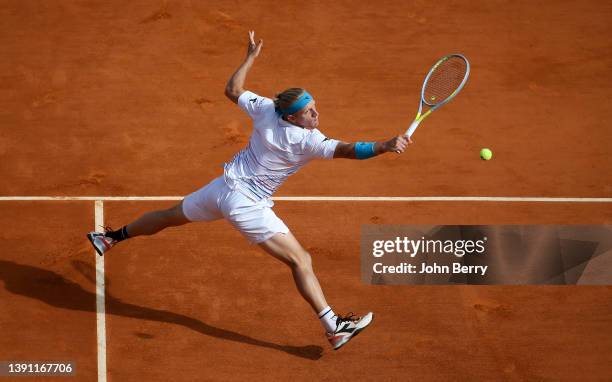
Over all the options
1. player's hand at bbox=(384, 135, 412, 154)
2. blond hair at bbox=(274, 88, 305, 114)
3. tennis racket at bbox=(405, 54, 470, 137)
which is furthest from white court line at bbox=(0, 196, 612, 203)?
player's hand at bbox=(384, 135, 412, 154)

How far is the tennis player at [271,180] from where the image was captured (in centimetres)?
668

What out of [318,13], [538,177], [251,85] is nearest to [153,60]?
[251,85]

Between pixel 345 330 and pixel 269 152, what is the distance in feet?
5.37

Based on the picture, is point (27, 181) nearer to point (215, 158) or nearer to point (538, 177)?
point (215, 158)

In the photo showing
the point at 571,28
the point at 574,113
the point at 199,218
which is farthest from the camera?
the point at 571,28

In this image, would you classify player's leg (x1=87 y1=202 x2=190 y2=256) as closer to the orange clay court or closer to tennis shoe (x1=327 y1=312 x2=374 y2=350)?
the orange clay court

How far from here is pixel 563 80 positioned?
32.6ft

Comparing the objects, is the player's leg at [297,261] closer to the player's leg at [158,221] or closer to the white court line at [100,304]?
the player's leg at [158,221]

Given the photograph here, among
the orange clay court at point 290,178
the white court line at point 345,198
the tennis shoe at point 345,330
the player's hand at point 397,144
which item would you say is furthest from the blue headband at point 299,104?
the white court line at point 345,198

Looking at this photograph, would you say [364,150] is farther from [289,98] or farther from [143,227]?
[143,227]

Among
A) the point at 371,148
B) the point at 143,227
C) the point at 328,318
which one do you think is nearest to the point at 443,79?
the point at 371,148

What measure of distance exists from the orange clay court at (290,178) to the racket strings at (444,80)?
63.6 inches

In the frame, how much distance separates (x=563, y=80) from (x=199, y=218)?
497 centimetres

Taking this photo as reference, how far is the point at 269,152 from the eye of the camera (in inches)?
270
